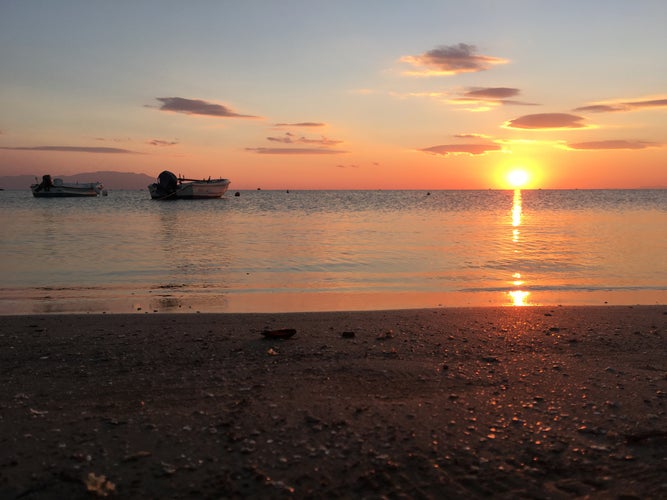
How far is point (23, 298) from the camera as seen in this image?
38.4 feet

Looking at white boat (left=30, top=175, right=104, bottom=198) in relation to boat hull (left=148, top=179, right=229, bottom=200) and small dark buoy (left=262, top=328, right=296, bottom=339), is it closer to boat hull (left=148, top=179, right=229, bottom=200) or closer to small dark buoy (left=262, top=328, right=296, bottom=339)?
boat hull (left=148, top=179, right=229, bottom=200)

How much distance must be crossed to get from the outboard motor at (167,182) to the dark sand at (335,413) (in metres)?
76.0

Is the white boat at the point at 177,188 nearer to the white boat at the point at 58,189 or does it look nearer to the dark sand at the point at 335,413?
the white boat at the point at 58,189

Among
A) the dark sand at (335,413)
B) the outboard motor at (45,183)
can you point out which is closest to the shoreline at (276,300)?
the dark sand at (335,413)

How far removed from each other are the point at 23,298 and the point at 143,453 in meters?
9.18

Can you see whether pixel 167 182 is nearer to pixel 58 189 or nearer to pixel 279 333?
pixel 58 189

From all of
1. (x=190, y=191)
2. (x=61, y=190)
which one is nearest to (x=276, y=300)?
(x=190, y=191)

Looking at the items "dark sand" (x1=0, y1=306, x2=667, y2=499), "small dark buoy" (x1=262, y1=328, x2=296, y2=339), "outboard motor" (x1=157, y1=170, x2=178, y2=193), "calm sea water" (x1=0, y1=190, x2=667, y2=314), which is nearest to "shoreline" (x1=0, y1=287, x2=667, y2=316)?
"calm sea water" (x1=0, y1=190, x2=667, y2=314)

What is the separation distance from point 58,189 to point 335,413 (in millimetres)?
105209

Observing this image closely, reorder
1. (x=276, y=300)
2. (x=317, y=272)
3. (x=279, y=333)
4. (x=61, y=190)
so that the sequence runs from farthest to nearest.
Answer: (x=61, y=190) < (x=317, y=272) < (x=276, y=300) < (x=279, y=333)

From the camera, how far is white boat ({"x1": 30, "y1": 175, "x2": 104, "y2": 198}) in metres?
A: 94.8

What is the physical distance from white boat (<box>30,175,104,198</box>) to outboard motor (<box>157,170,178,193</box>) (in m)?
26.5

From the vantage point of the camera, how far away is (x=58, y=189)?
96.7 metres

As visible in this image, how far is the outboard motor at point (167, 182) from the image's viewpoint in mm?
80750
